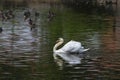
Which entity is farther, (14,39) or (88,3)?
(88,3)

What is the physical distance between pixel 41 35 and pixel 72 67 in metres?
14.9

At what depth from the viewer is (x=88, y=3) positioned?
9762 centimetres

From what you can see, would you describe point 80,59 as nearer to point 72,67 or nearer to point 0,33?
point 72,67

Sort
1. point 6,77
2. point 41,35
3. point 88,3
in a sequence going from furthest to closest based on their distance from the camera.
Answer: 1. point 88,3
2. point 41,35
3. point 6,77

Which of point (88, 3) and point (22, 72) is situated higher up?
point (22, 72)

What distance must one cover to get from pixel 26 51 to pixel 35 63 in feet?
14.0

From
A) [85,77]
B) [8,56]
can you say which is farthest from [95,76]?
[8,56]

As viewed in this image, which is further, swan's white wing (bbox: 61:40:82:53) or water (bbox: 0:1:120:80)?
swan's white wing (bbox: 61:40:82:53)

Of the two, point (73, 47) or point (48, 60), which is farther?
point (73, 47)

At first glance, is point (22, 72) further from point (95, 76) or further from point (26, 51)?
point (26, 51)

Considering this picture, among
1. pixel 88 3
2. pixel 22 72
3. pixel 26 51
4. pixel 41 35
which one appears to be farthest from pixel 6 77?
pixel 88 3

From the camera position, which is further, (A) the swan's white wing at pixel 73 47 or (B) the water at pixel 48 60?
(A) the swan's white wing at pixel 73 47

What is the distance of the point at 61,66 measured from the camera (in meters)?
24.9

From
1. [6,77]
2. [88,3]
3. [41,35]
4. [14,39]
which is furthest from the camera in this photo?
[88,3]
